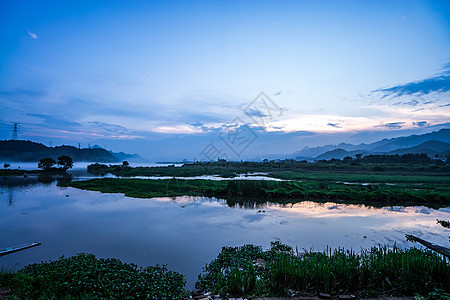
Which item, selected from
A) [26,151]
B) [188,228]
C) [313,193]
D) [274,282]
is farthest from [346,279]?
[26,151]

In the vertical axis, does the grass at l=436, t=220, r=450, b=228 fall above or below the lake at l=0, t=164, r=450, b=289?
above

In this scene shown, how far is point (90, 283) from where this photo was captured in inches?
197

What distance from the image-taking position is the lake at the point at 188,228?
26.6 ft

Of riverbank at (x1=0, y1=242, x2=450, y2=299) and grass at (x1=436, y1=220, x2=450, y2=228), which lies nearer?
riverbank at (x1=0, y1=242, x2=450, y2=299)

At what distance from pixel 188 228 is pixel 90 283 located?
623cm

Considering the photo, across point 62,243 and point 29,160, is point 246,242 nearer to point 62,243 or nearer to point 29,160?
point 62,243

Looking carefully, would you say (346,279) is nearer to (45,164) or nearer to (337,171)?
(337,171)

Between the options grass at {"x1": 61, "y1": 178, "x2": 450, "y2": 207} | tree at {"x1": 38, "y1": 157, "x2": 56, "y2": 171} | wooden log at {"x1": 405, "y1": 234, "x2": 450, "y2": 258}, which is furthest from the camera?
tree at {"x1": 38, "y1": 157, "x2": 56, "y2": 171}

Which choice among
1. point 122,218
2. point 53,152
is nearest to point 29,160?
point 53,152

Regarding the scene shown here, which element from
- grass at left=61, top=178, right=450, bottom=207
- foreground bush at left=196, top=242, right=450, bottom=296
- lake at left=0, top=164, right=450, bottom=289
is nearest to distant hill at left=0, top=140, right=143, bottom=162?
grass at left=61, top=178, right=450, bottom=207

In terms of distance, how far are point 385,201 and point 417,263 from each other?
558 inches

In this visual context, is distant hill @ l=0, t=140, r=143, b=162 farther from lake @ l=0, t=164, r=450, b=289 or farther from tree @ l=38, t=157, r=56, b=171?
lake @ l=0, t=164, r=450, b=289

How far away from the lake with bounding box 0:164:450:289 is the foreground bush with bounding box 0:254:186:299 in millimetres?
941

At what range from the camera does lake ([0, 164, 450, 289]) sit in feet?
26.6
